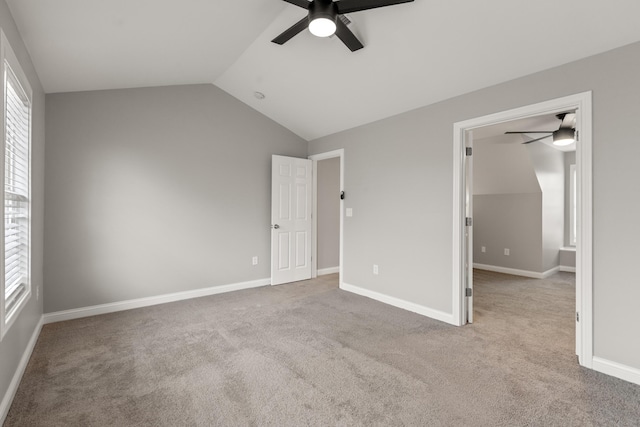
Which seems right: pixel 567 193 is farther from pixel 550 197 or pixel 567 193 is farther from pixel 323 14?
pixel 323 14

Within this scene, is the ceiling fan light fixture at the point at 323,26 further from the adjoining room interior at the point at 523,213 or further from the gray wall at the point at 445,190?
the adjoining room interior at the point at 523,213

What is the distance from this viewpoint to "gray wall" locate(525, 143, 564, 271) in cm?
548

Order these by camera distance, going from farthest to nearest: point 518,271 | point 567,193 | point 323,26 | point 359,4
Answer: point 567,193 < point 518,271 < point 323,26 < point 359,4

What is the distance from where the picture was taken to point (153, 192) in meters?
4.01

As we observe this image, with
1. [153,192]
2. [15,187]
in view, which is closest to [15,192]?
[15,187]

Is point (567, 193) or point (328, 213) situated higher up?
point (567, 193)

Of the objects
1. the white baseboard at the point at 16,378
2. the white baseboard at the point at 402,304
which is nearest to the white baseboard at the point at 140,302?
the white baseboard at the point at 16,378

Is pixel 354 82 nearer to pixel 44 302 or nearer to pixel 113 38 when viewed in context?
pixel 113 38

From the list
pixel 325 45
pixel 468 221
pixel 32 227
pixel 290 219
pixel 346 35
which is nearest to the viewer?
pixel 346 35

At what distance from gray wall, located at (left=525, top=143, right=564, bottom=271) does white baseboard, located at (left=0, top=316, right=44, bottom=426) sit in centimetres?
661

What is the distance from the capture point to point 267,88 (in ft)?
13.7

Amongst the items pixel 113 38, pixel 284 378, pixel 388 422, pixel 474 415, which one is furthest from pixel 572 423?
pixel 113 38

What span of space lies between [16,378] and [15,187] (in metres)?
1.37

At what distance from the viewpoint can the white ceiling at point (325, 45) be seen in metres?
2.21
